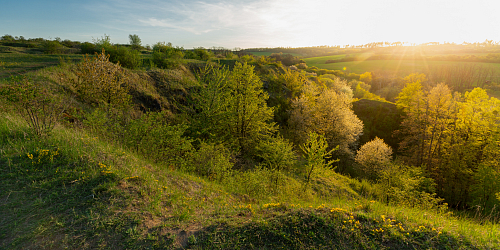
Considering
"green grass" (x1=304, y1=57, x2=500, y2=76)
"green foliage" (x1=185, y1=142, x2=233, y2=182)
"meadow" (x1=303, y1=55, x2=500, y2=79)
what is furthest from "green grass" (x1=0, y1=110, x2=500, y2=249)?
"green grass" (x1=304, y1=57, x2=500, y2=76)

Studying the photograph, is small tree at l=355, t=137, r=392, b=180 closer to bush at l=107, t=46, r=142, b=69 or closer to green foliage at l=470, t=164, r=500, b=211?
green foliage at l=470, t=164, r=500, b=211

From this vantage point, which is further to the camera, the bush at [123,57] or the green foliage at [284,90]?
the green foliage at [284,90]

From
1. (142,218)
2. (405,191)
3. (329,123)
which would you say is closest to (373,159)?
(329,123)

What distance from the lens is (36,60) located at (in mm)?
20922

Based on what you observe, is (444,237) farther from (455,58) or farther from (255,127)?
(455,58)

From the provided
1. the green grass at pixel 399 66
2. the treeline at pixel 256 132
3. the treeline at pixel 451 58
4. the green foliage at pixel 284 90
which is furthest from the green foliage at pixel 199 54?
the treeline at pixel 451 58

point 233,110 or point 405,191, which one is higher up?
point 233,110

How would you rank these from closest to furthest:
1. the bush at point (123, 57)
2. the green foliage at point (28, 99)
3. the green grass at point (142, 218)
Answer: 1. the green grass at point (142, 218)
2. the green foliage at point (28, 99)
3. the bush at point (123, 57)

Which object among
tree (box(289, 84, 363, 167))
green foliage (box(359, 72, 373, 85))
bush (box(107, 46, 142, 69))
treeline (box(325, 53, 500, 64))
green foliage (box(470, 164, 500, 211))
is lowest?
green foliage (box(470, 164, 500, 211))

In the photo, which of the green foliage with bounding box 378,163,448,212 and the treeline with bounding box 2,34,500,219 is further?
the green foliage with bounding box 378,163,448,212

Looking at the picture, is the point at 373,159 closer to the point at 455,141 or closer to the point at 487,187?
the point at 487,187

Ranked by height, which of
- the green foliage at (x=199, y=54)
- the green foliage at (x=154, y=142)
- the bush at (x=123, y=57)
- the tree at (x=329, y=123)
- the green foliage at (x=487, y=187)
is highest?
the green foliage at (x=199, y=54)

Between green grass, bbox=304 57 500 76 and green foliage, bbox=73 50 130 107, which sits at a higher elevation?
green grass, bbox=304 57 500 76

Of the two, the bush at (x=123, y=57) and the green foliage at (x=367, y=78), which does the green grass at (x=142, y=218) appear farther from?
the green foliage at (x=367, y=78)
